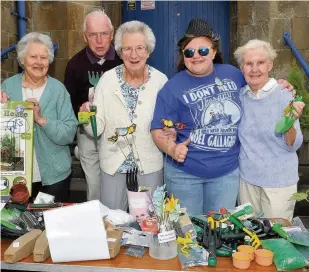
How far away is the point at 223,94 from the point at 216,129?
0.24m

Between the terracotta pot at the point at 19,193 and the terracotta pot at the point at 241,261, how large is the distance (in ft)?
4.23

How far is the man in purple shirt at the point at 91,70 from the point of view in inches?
126

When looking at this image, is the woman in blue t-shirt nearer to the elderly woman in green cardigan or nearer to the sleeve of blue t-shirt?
the sleeve of blue t-shirt

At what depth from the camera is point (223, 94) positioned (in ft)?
8.63

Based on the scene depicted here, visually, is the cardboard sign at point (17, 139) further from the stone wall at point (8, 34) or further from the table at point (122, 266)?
the stone wall at point (8, 34)

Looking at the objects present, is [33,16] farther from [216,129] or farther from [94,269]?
[94,269]

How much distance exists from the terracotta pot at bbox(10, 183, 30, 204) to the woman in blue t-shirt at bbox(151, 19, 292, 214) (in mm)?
869

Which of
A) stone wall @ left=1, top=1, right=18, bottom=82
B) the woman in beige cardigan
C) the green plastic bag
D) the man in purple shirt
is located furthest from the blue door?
the green plastic bag

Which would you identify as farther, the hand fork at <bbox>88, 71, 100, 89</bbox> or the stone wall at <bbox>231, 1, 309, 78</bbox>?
the stone wall at <bbox>231, 1, 309, 78</bbox>

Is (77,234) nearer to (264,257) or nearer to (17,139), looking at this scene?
(264,257)

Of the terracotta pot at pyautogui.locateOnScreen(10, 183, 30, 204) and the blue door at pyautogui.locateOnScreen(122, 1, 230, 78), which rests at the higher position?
the blue door at pyautogui.locateOnScreen(122, 1, 230, 78)

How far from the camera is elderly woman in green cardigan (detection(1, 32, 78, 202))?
277 cm

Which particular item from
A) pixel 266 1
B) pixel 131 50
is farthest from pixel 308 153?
pixel 131 50

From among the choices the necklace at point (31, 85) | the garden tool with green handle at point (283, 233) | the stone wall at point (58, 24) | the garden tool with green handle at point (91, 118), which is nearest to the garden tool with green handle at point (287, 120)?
Answer: the garden tool with green handle at point (283, 233)
